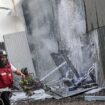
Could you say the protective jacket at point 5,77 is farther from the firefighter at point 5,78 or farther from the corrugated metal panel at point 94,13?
the corrugated metal panel at point 94,13

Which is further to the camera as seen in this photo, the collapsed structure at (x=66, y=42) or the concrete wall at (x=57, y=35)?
the concrete wall at (x=57, y=35)

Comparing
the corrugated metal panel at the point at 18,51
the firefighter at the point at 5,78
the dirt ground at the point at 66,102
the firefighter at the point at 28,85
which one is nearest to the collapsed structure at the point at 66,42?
the corrugated metal panel at the point at 18,51

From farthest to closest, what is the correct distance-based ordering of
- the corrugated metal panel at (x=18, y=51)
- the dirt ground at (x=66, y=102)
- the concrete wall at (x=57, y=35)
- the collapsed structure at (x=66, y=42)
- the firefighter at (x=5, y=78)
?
the corrugated metal panel at (x=18, y=51)
the concrete wall at (x=57, y=35)
the collapsed structure at (x=66, y=42)
the dirt ground at (x=66, y=102)
the firefighter at (x=5, y=78)

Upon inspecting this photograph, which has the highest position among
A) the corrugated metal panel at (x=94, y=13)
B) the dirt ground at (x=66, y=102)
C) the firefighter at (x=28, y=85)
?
the corrugated metal panel at (x=94, y=13)

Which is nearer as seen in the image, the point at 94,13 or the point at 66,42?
the point at 94,13

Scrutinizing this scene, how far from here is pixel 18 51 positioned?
587 inches

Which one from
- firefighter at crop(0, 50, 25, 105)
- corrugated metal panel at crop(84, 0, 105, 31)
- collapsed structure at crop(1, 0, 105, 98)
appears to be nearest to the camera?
firefighter at crop(0, 50, 25, 105)

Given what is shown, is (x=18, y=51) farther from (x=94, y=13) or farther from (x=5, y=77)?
(x=5, y=77)

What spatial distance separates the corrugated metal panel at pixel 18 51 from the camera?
1479cm

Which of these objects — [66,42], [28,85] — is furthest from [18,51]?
[28,85]

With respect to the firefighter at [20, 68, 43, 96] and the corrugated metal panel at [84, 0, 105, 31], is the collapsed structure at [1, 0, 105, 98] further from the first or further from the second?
the firefighter at [20, 68, 43, 96]

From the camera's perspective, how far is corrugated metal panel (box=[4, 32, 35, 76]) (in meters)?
14.8

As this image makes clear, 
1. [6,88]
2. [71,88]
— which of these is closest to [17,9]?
[71,88]

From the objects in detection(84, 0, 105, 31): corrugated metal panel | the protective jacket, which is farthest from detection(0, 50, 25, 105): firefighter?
detection(84, 0, 105, 31): corrugated metal panel
